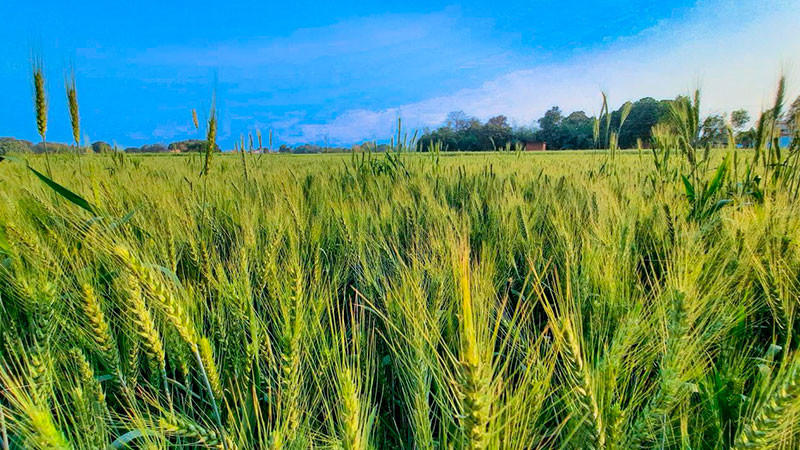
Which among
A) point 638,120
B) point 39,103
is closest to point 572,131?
point 638,120

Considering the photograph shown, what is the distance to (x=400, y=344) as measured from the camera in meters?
0.79

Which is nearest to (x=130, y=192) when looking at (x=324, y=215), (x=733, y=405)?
(x=324, y=215)

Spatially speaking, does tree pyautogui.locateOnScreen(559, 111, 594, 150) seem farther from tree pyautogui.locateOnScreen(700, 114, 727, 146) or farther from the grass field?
the grass field

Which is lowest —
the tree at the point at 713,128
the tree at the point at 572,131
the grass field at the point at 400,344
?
the grass field at the point at 400,344

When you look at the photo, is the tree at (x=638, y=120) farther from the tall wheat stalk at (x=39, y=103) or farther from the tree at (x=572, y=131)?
the tall wheat stalk at (x=39, y=103)

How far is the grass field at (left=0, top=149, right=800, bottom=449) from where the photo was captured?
1.61 ft

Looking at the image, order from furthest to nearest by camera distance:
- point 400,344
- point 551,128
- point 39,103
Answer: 1. point 551,128
2. point 39,103
3. point 400,344

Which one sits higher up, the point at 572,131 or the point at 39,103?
the point at 572,131

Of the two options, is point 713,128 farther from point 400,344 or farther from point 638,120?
point 638,120

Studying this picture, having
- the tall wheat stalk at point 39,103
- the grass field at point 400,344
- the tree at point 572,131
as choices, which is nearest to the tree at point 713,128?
the grass field at point 400,344

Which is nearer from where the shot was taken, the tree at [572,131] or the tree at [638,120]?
the tree at [638,120]

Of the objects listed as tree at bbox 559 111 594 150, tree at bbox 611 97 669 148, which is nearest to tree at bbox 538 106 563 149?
tree at bbox 559 111 594 150

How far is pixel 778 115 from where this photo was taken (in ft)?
5.73

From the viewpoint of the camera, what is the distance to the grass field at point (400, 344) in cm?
49
